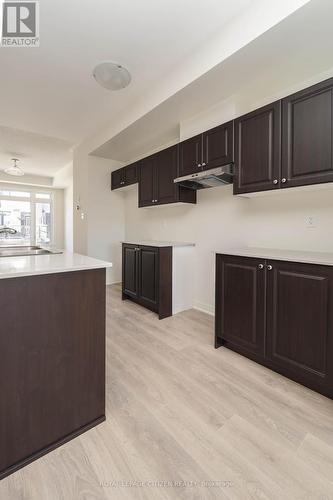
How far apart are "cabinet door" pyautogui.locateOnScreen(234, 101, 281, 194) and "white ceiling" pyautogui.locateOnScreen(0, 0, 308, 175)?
0.60 metres

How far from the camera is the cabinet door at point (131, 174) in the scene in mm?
3824

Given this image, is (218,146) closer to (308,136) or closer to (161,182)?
(308,136)

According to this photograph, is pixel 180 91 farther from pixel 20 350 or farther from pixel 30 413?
pixel 30 413

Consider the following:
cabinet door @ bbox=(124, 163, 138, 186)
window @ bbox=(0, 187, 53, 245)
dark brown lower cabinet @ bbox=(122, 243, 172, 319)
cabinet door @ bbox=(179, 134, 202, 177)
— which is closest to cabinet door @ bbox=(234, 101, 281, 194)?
cabinet door @ bbox=(179, 134, 202, 177)

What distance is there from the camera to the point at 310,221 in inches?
81.1

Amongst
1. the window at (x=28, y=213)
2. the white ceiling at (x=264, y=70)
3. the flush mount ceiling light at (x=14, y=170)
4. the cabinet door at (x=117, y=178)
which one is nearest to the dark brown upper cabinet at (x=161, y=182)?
the white ceiling at (x=264, y=70)

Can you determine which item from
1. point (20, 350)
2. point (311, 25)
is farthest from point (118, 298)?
point (311, 25)

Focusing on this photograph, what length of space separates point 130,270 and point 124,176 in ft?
5.79

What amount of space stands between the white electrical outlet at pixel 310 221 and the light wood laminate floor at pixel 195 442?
130 cm

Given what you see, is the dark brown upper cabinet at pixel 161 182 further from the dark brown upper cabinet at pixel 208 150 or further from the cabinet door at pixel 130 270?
the cabinet door at pixel 130 270

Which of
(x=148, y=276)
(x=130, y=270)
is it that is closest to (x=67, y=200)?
(x=130, y=270)

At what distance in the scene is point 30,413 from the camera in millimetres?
1093

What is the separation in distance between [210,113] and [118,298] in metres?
2.93

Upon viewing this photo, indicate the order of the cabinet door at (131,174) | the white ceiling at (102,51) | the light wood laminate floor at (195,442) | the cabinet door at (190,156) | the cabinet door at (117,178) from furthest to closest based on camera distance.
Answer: the cabinet door at (117,178) → the cabinet door at (131,174) → the cabinet door at (190,156) → the white ceiling at (102,51) → the light wood laminate floor at (195,442)
